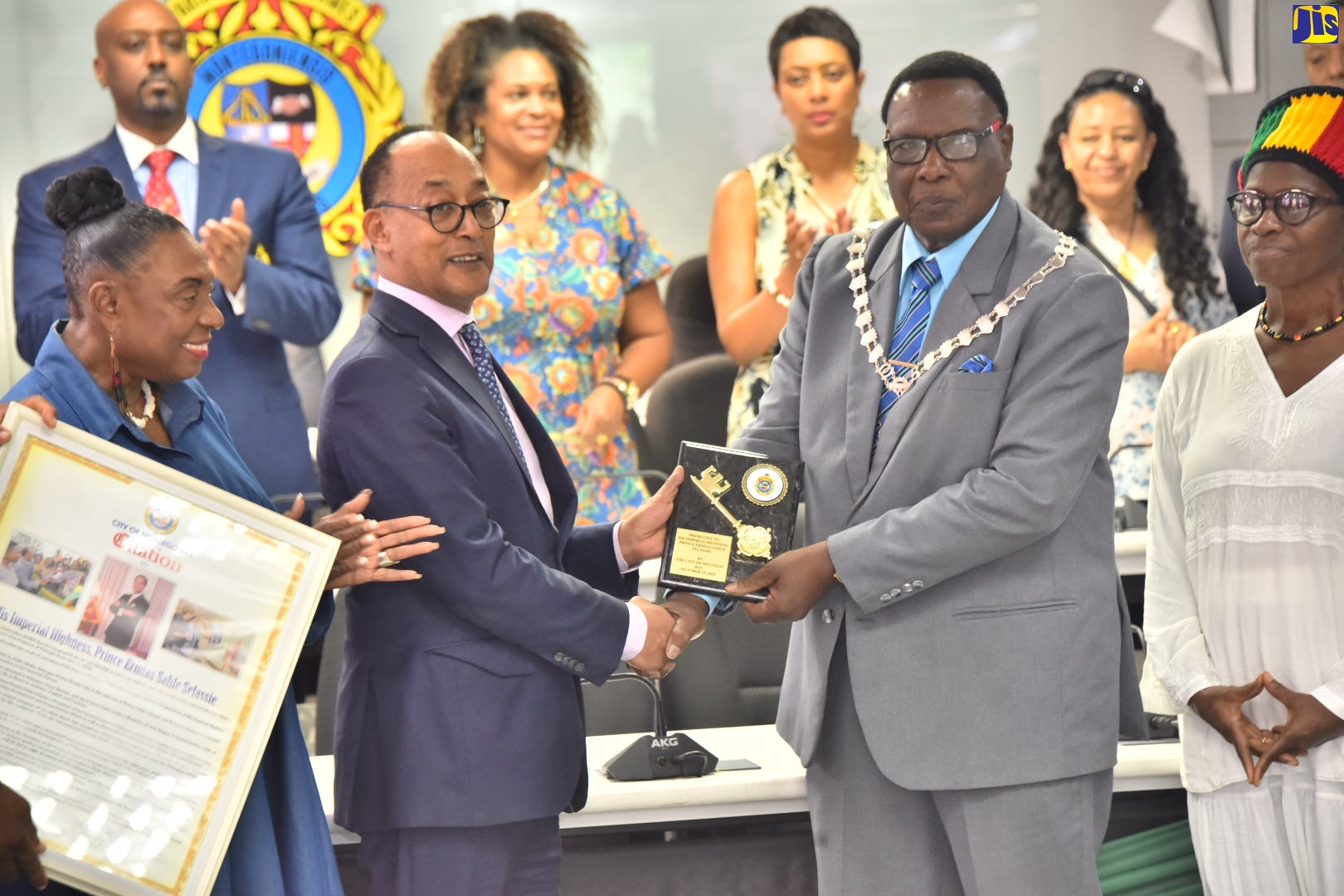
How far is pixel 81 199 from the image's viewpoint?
7.52 ft

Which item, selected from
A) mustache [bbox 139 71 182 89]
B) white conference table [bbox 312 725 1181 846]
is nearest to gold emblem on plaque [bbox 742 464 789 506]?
white conference table [bbox 312 725 1181 846]

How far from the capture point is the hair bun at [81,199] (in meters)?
2.29

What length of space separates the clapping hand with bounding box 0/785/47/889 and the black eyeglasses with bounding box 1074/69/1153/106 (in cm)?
374

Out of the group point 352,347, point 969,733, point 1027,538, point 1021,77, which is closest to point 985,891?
point 969,733

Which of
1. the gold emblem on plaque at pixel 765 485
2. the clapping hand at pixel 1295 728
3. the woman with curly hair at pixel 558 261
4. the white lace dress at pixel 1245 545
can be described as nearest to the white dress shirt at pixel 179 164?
the woman with curly hair at pixel 558 261

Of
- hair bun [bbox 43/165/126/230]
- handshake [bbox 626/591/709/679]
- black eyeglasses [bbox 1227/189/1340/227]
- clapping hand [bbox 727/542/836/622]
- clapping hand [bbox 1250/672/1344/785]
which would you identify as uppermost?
black eyeglasses [bbox 1227/189/1340/227]

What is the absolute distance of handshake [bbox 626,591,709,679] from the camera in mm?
2598

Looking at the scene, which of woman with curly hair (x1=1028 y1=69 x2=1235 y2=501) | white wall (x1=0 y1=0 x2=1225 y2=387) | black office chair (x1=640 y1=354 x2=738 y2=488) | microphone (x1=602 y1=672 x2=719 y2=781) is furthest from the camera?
white wall (x1=0 y1=0 x2=1225 y2=387)

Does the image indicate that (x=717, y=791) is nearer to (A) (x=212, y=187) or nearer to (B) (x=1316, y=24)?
(A) (x=212, y=187)

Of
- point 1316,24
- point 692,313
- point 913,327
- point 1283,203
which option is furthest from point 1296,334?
point 1316,24

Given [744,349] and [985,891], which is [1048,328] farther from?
[744,349]

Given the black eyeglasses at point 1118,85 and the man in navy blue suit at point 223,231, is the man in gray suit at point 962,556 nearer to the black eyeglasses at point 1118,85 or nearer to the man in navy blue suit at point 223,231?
the man in navy blue suit at point 223,231

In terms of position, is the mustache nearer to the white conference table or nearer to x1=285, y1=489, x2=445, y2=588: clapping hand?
the white conference table

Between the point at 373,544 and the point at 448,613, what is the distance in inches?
7.6
